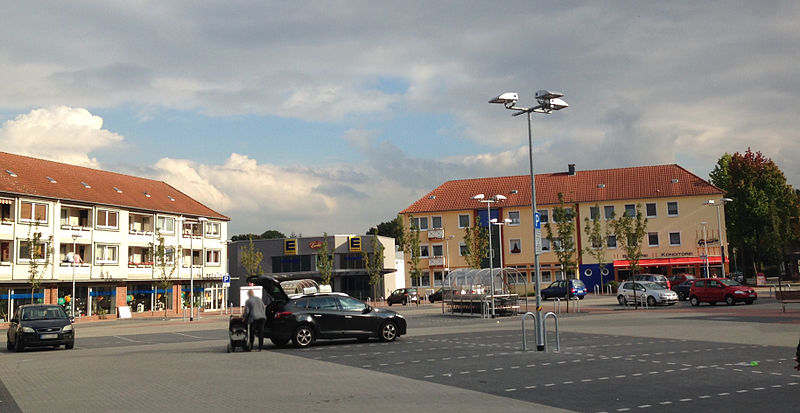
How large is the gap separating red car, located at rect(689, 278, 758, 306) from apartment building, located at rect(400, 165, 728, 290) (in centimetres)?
2827

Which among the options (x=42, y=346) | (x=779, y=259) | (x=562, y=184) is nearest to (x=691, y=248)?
(x=779, y=259)

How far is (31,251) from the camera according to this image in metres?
48.0

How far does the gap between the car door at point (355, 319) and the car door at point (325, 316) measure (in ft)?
0.48

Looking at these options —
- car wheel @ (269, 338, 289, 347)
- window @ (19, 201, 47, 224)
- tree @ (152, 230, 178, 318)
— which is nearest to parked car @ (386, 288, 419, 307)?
tree @ (152, 230, 178, 318)

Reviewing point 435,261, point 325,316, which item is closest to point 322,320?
point 325,316

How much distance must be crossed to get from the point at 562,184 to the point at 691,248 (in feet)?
49.1

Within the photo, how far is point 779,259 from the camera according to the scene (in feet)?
220

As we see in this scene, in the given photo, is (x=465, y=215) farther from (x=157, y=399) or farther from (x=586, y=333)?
(x=157, y=399)

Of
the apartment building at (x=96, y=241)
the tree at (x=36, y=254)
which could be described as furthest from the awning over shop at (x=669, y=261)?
the tree at (x=36, y=254)

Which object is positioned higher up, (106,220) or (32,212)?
(32,212)

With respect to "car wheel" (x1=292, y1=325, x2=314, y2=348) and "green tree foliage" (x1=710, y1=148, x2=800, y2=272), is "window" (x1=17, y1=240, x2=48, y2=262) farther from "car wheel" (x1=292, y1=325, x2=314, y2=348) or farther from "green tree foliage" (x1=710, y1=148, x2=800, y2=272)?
"green tree foliage" (x1=710, y1=148, x2=800, y2=272)

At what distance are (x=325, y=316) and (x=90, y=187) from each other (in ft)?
156

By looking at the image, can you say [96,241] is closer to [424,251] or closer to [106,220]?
[106,220]

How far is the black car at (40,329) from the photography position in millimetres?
22578
